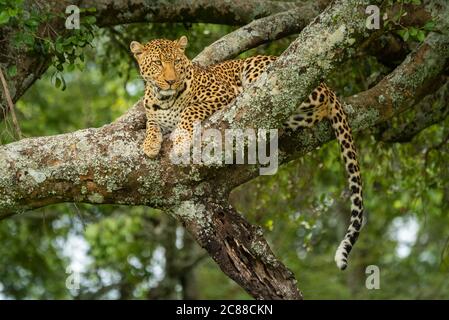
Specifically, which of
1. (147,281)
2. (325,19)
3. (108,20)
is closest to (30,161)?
(325,19)

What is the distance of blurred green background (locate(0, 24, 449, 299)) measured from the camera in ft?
42.0

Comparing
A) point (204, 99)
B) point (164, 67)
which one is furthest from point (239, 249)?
point (164, 67)

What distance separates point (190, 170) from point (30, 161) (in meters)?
1.28

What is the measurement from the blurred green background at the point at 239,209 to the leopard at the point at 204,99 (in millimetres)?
2739

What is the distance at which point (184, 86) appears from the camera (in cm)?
882

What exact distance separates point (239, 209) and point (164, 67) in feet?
15.1

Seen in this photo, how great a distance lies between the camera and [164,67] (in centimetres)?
862

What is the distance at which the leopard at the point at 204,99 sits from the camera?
823 cm
